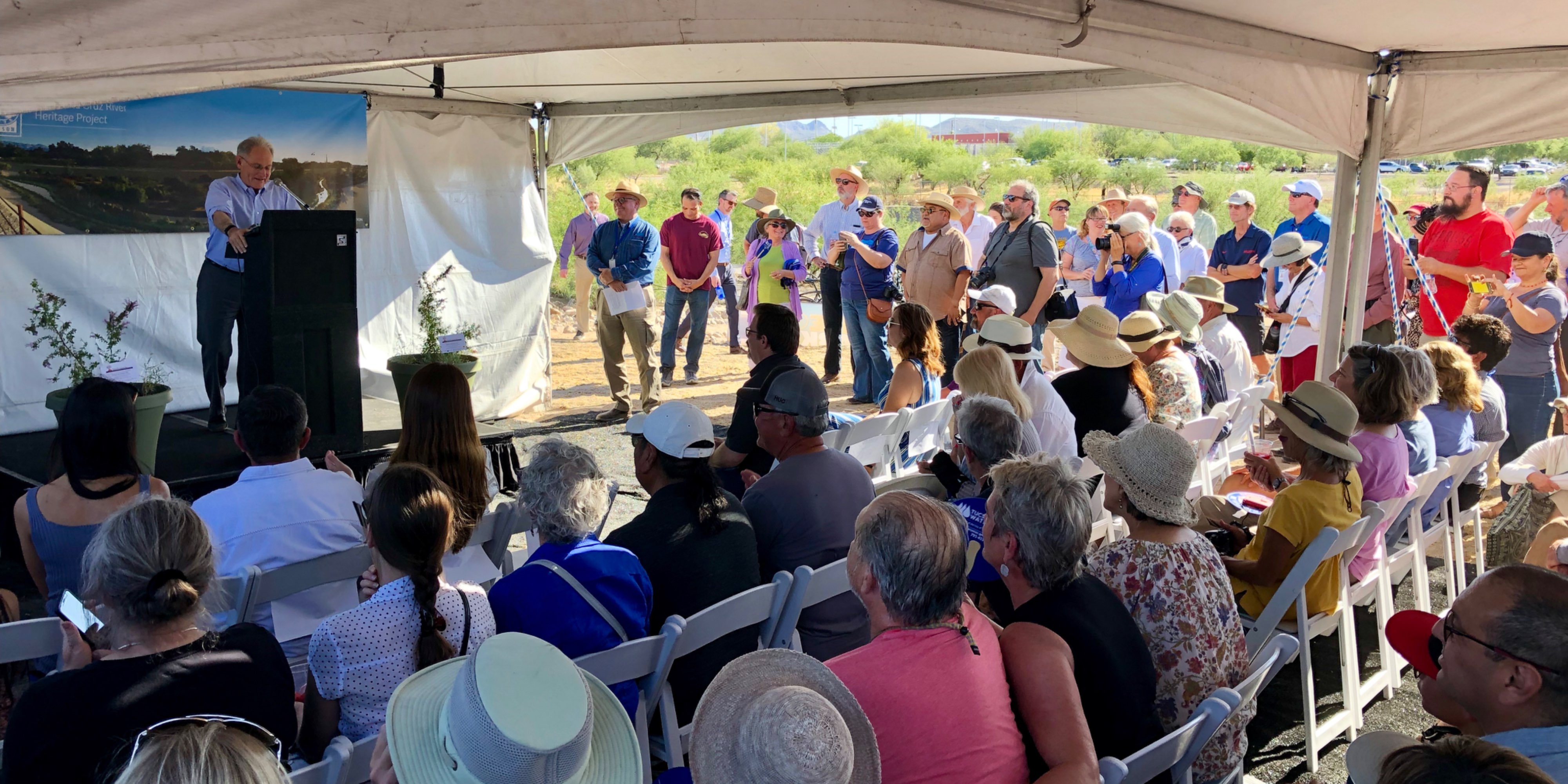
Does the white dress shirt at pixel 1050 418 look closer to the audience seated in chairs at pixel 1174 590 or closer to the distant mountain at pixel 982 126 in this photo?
the audience seated in chairs at pixel 1174 590

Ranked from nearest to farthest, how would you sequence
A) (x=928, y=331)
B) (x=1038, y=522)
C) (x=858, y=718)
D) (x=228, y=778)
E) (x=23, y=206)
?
(x=228, y=778)
(x=858, y=718)
(x=1038, y=522)
(x=928, y=331)
(x=23, y=206)

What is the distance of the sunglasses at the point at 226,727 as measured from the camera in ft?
3.90

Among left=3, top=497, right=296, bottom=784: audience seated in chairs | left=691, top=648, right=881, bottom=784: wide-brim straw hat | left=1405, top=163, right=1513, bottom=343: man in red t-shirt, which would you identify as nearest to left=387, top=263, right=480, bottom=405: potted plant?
left=3, top=497, right=296, bottom=784: audience seated in chairs

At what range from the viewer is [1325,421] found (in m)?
3.02

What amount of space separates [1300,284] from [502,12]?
583 cm

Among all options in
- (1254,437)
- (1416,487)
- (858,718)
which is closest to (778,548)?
(858,718)

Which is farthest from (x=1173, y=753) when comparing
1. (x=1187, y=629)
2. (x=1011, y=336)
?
(x=1011, y=336)

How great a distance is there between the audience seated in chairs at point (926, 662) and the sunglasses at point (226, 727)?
0.86m

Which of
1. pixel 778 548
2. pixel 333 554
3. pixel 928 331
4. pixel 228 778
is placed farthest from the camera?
pixel 928 331

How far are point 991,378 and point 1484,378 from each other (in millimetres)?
2255

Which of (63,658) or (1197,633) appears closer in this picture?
(63,658)

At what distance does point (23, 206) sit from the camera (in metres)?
6.30

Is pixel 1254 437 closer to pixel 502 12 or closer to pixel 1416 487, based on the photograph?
pixel 1416 487

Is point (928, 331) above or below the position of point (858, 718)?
above
